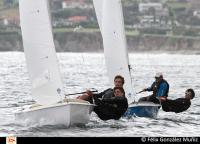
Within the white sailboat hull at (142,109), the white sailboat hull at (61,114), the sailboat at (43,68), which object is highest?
the sailboat at (43,68)

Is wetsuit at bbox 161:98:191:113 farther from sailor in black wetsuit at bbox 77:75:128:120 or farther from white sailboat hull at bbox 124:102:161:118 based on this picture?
sailor in black wetsuit at bbox 77:75:128:120

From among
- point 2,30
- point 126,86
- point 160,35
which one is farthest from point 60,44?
point 126,86

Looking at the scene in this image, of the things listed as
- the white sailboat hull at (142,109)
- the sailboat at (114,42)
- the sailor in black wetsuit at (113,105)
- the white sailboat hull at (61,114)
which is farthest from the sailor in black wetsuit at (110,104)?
the sailboat at (114,42)

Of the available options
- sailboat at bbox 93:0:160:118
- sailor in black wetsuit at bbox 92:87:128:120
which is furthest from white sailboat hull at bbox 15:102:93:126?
sailboat at bbox 93:0:160:118

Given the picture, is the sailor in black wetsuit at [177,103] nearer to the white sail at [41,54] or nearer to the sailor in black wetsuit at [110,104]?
the sailor in black wetsuit at [110,104]

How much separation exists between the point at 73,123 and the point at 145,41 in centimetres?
16609

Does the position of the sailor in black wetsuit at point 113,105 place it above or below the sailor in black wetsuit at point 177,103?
above

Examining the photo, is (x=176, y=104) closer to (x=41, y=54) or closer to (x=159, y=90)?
(x=159, y=90)

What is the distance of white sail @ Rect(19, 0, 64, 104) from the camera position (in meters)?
23.7

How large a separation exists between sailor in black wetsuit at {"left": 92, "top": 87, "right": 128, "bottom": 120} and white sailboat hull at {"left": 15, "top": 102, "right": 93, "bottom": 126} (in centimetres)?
41

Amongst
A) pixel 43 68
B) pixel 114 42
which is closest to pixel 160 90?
pixel 114 42

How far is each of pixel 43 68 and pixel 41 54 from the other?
16.9 inches

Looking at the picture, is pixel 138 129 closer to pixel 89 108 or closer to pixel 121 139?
pixel 89 108

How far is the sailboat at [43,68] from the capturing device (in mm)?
23500
